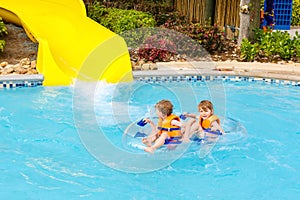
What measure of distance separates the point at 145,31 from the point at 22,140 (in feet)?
18.7

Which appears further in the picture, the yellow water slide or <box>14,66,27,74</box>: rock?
<box>14,66,27,74</box>: rock

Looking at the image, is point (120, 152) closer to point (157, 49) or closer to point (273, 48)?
point (157, 49)

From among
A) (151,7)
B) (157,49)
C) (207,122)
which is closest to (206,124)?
(207,122)

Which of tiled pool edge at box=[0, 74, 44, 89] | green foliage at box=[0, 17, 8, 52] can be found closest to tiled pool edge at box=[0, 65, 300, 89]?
tiled pool edge at box=[0, 74, 44, 89]

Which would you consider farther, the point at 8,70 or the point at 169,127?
the point at 8,70

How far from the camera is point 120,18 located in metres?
12.9

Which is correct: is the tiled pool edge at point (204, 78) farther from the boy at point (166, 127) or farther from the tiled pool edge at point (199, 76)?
the boy at point (166, 127)

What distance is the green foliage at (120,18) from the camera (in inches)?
489

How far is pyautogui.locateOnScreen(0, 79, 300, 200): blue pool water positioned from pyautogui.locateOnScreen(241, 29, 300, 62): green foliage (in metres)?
2.36

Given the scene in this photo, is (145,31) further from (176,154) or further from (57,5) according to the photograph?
(176,154)

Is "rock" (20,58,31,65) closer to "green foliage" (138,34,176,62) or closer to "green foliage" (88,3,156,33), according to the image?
"green foliage" (138,34,176,62)

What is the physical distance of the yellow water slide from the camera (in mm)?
9391

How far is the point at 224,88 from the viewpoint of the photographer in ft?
31.9

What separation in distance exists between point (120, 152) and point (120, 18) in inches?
293
